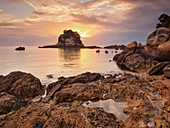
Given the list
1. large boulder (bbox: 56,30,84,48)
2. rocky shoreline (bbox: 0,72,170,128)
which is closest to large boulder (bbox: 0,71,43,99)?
rocky shoreline (bbox: 0,72,170,128)

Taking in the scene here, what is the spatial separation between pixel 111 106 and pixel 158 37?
1841 cm

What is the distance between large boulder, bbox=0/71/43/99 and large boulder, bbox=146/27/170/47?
19.2 m

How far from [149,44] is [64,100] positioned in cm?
1990

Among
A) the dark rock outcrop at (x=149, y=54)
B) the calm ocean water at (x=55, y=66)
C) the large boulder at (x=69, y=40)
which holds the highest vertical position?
the large boulder at (x=69, y=40)

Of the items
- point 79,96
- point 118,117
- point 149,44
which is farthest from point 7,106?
point 149,44

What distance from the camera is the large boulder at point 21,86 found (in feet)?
26.6

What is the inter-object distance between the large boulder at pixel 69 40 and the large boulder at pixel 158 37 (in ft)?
508

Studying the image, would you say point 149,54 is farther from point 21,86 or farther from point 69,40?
point 69,40

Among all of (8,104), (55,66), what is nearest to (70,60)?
(55,66)

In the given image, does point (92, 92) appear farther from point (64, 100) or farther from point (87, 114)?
point (87, 114)

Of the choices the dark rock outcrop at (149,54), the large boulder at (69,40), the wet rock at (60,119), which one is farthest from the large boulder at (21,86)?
the large boulder at (69,40)

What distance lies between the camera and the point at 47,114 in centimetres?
421

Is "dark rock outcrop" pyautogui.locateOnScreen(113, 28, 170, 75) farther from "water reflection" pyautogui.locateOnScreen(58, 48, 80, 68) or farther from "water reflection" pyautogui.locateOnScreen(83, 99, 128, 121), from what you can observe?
"water reflection" pyautogui.locateOnScreen(83, 99, 128, 121)

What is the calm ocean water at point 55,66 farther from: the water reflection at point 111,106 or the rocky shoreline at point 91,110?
the water reflection at point 111,106
